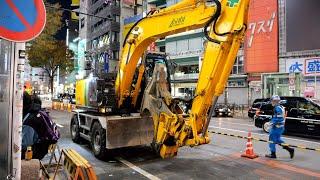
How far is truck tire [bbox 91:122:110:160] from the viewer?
9.82 meters

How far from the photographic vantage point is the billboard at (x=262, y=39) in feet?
115

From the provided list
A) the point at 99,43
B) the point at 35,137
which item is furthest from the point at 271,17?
the point at 99,43

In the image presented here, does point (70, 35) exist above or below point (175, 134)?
above

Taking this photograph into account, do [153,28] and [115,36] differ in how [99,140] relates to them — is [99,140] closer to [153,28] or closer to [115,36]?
[153,28]

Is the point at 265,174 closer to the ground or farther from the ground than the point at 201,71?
closer to the ground

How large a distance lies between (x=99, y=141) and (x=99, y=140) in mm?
29

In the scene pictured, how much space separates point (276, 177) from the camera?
8.16 meters

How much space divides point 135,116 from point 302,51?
25947 mm

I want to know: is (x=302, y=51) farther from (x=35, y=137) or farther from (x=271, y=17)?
(x=35, y=137)

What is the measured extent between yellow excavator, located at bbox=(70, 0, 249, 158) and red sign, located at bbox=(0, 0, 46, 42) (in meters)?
4.31

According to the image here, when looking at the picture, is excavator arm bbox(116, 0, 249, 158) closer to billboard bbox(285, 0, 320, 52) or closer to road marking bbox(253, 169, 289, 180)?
road marking bbox(253, 169, 289, 180)

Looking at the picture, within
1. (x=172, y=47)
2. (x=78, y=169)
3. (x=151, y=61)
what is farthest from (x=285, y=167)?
(x=172, y=47)

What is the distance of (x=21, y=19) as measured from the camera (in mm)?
4141

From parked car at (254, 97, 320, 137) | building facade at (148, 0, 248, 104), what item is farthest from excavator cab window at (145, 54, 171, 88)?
building facade at (148, 0, 248, 104)
